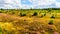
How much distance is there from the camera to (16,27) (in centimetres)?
2648

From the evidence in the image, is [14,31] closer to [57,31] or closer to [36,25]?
[36,25]

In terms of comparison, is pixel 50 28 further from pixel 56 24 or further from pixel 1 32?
pixel 1 32

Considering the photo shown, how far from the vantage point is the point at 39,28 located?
26812mm

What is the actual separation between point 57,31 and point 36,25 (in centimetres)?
246

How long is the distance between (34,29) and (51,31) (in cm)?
198

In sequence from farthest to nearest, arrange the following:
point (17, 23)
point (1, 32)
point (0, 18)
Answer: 1. point (0, 18)
2. point (17, 23)
3. point (1, 32)

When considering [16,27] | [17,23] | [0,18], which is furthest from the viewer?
[0,18]

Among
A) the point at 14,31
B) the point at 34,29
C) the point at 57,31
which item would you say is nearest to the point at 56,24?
the point at 57,31

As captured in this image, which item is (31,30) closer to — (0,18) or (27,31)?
(27,31)

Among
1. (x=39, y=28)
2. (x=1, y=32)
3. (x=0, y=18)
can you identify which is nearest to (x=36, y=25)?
(x=39, y=28)

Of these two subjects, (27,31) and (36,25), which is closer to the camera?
(27,31)

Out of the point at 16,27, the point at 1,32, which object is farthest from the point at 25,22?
the point at 1,32

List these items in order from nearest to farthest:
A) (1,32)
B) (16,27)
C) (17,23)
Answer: (1,32), (16,27), (17,23)

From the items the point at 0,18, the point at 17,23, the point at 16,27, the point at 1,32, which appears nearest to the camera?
the point at 1,32
